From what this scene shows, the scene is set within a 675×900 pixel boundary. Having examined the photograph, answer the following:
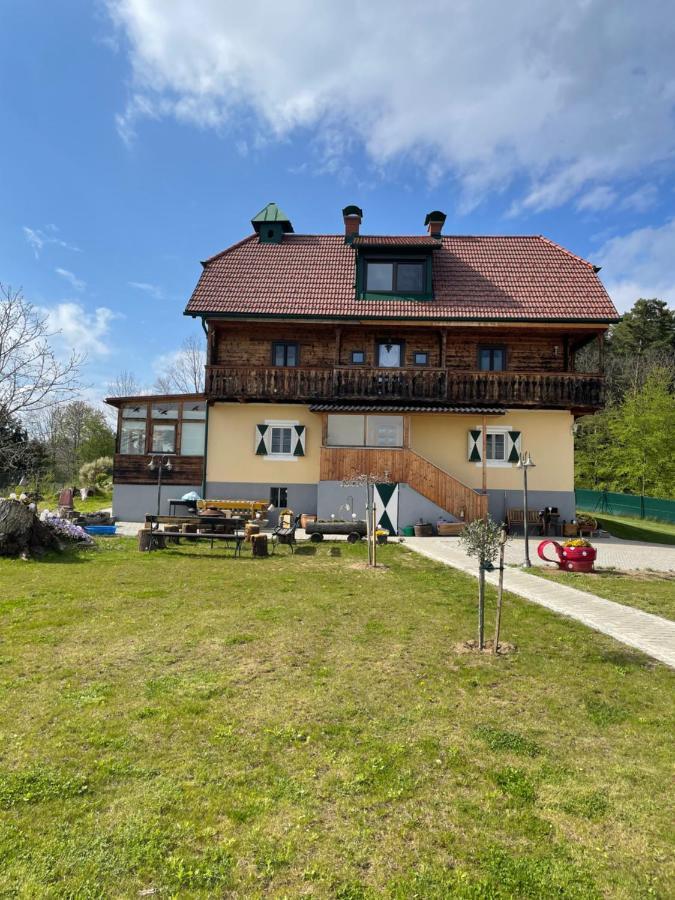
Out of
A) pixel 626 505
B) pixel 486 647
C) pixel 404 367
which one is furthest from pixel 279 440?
pixel 626 505

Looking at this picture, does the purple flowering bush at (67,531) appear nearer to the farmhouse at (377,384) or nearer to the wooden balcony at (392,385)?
the farmhouse at (377,384)

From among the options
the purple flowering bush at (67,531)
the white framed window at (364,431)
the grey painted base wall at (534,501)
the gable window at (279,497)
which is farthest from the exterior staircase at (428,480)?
the purple flowering bush at (67,531)

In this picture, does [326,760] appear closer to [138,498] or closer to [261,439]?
[261,439]

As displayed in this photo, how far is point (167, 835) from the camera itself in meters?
2.73

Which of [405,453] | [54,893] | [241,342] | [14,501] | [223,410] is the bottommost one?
[54,893]

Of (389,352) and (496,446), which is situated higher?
(389,352)

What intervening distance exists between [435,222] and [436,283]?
175 inches

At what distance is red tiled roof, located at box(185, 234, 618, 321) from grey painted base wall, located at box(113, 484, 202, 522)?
22.8 feet

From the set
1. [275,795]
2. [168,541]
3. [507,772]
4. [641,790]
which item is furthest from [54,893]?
[168,541]

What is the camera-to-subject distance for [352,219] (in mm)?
24125

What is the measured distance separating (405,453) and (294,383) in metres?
5.15

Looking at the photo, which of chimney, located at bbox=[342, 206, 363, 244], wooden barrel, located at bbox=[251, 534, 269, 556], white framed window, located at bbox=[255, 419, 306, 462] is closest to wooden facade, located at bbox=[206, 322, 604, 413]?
white framed window, located at bbox=[255, 419, 306, 462]

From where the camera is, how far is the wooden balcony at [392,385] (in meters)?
19.3

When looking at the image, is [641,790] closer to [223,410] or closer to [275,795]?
[275,795]
